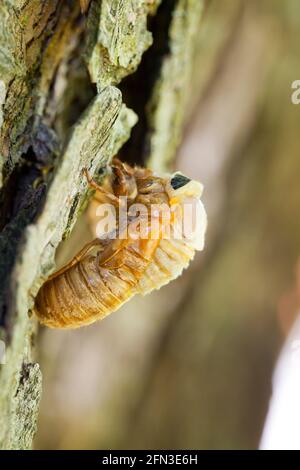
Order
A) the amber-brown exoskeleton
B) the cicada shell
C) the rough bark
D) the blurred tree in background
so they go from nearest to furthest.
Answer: the rough bark, the cicada shell, the amber-brown exoskeleton, the blurred tree in background

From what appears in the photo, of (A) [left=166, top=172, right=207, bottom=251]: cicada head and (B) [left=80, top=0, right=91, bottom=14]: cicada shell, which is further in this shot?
(A) [left=166, top=172, right=207, bottom=251]: cicada head

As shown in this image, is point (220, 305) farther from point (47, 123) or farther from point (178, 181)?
point (47, 123)

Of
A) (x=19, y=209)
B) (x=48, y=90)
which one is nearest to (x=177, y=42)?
(x=48, y=90)

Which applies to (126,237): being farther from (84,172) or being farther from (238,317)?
(238,317)

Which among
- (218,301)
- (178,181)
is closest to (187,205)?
(178,181)

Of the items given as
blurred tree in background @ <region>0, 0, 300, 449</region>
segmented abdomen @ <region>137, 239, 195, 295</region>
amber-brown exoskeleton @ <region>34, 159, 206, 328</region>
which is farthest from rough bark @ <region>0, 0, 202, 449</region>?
blurred tree in background @ <region>0, 0, 300, 449</region>

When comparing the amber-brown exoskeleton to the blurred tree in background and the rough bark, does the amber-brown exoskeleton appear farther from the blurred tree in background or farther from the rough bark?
the blurred tree in background

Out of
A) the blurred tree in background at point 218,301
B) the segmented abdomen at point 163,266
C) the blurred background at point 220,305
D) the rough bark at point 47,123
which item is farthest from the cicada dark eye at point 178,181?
the blurred background at point 220,305

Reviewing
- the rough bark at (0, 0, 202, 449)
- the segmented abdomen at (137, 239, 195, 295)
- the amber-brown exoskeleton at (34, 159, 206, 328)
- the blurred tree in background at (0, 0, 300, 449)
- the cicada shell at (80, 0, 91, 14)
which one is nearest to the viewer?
the rough bark at (0, 0, 202, 449)
